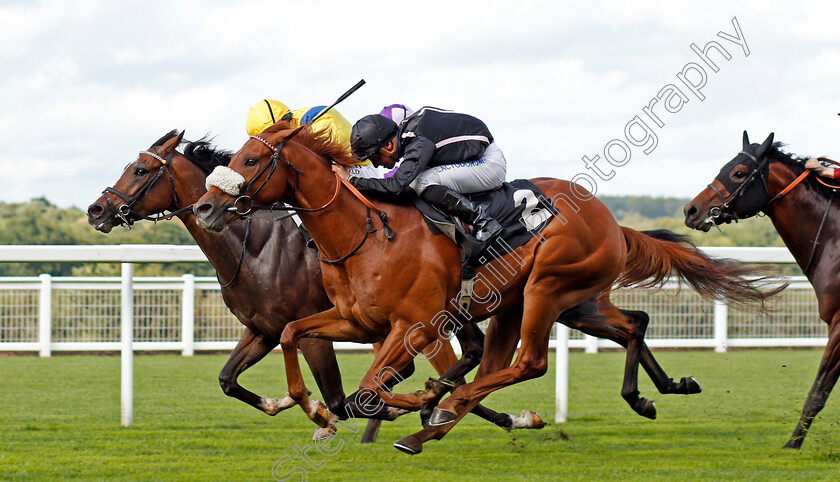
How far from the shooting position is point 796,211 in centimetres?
523

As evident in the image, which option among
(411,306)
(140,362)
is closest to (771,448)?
(411,306)

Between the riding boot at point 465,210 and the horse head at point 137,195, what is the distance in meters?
1.54

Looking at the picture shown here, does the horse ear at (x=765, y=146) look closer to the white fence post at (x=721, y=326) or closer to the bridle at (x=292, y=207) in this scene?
the bridle at (x=292, y=207)

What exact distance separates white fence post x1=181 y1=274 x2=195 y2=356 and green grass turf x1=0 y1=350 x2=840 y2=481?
42.6 inches

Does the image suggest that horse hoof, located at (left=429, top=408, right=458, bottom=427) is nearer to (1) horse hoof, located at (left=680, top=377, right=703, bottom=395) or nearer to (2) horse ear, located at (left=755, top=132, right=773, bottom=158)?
(1) horse hoof, located at (left=680, top=377, right=703, bottom=395)

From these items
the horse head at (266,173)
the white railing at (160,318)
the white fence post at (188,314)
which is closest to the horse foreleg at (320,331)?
the horse head at (266,173)

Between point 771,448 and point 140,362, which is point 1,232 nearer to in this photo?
point 140,362

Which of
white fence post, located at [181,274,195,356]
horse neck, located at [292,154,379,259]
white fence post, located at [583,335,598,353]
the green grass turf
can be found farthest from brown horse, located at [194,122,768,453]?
white fence post, located at [583,335,598,353]

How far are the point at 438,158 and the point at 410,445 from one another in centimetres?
129

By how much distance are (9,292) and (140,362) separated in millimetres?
1553

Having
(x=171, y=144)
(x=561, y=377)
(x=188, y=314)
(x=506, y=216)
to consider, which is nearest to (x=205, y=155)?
(x=171, y=144)

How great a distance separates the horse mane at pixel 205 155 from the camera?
5098 mm

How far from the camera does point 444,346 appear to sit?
502 cm

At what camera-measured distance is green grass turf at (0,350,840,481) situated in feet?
14.3
